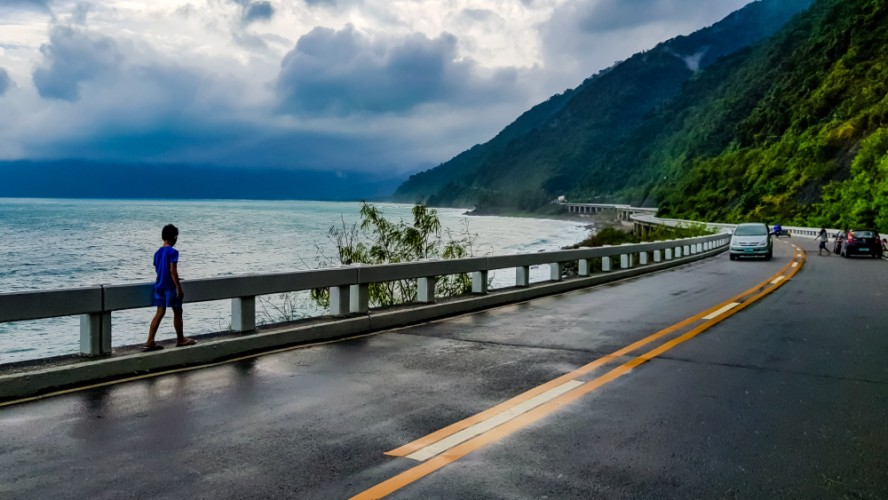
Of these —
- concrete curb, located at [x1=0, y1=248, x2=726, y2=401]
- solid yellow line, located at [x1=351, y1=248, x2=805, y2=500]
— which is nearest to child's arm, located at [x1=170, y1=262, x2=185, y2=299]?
concrete curb, located at [x1=0, y1=248, x2=726, y2=401]

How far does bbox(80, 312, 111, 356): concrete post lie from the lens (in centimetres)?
753

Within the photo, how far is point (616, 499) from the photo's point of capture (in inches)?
160

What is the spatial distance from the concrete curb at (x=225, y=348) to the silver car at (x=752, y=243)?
20405 millimetres

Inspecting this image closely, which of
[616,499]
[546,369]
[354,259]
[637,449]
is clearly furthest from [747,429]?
[354,259]

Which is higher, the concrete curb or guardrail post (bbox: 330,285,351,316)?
guardrail post (bbox: 330,285,351,316)

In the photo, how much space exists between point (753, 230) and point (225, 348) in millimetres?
29307

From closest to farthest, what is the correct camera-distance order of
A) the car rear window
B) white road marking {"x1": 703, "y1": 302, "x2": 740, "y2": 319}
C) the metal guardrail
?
the metal guardrail
white road marking {"x1": 703, "y1": 302, "x2": 740, "y2": 319}
the car rear window

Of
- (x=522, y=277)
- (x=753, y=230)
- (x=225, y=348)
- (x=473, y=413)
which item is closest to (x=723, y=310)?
(x=522, y=277)

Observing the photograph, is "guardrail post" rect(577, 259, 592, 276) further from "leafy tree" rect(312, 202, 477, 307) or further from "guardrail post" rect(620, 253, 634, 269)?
"guardrail post" rect(620, 253, 634, 269)

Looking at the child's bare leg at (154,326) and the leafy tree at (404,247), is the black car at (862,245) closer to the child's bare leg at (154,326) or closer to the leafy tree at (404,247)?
the leafy tree at (404,247)

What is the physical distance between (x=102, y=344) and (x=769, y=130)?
141422 millimetres

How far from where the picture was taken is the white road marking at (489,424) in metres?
4.89

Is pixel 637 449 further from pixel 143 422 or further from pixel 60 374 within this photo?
pixel 60 374

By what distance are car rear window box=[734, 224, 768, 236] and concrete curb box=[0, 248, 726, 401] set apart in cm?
2149
